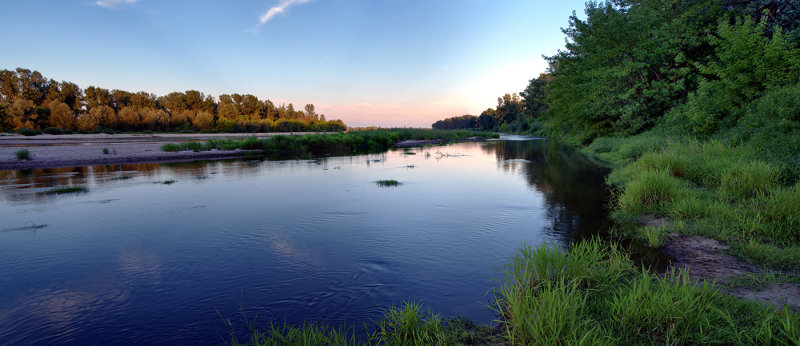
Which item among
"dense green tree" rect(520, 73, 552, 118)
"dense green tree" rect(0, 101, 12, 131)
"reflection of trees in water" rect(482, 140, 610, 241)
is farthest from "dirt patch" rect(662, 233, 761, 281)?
"dense green tree" rect(520, 73, 552, 118)

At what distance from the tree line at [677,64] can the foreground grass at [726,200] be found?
3261mm

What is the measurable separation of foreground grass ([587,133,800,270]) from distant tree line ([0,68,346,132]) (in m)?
80.8

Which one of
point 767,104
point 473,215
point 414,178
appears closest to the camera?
Answer: point 473,215

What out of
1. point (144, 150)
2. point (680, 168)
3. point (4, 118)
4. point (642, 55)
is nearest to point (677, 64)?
point (642, 55)

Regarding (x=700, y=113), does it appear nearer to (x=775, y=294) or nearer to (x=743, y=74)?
(x=743, y=74)

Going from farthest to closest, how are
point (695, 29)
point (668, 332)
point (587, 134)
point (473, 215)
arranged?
point (587, 134) < point (695, 29) < point (473, 215) < point (668, 332)

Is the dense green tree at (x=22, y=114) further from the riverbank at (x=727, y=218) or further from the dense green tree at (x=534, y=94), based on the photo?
the dense green tree at (x=534, y=94)

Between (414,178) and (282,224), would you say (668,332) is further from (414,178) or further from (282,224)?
(414,178)

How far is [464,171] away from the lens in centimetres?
2209

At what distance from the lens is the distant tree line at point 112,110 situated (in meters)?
60.5

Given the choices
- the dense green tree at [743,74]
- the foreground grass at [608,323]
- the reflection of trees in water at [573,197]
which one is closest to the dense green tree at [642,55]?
the dense green tree at [743,74]

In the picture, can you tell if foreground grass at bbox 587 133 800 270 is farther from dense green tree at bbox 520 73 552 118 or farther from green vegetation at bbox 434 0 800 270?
dense green tree at bbox 520 73 552 118

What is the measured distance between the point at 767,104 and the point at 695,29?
12.1 meters

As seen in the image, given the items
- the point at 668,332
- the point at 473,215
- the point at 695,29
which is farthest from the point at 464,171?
the point at 668,332
